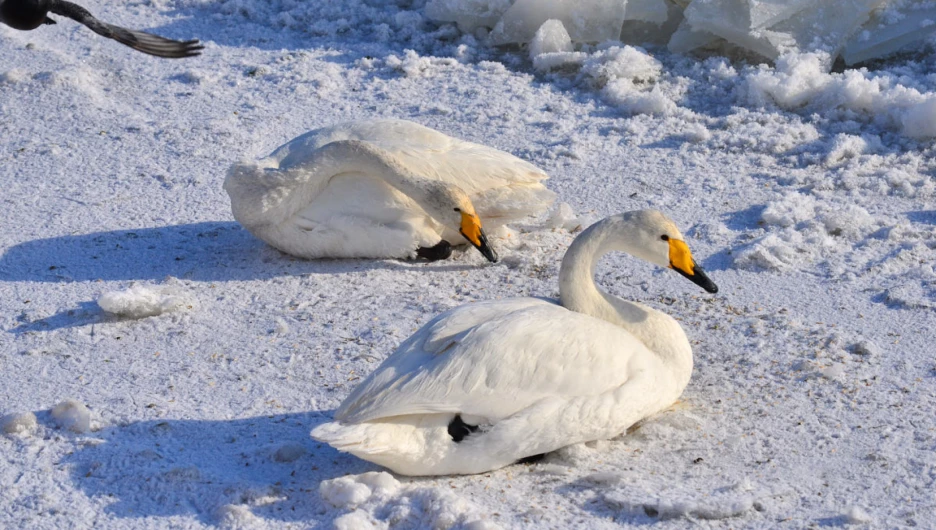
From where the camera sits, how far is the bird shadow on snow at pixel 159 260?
5.41 m

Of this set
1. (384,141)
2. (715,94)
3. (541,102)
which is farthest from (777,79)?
(384,141)

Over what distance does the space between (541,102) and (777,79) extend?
136 cm

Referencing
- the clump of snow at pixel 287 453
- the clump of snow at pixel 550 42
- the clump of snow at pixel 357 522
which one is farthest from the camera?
the clump of snow at pixel 550 42

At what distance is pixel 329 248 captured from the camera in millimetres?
5469

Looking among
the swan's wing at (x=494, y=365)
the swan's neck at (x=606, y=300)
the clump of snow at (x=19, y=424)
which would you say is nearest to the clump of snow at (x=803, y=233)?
the swan's neck at (x=606, y=300)

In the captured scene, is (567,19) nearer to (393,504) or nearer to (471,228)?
(471,228)

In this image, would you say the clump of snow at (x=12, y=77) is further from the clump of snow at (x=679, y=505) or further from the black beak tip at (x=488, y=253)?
the clump of snow at (x=679, y=505)

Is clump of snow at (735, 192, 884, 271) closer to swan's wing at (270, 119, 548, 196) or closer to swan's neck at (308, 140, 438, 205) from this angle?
swan's wing at (270, 119, 548, 196)

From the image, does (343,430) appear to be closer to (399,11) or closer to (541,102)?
(541,102)

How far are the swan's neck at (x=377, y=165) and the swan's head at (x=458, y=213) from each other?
3 centimetres

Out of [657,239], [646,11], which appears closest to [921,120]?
[646,11]

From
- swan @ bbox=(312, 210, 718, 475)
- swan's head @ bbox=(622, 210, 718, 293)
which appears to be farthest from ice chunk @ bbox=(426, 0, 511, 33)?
swan @ bbox=(312, 210, 718, 475)

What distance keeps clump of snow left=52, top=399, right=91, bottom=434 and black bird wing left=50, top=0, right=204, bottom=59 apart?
61.8 inches

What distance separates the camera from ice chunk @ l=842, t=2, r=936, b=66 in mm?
7156
